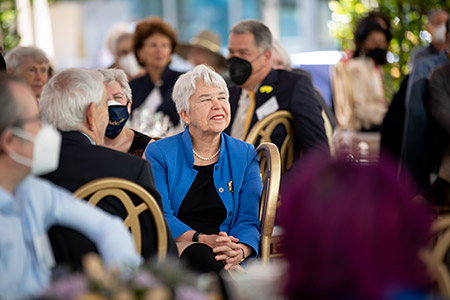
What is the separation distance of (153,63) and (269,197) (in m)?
3.08

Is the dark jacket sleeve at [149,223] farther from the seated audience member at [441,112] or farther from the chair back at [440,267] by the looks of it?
the seated audience member at [441,112]

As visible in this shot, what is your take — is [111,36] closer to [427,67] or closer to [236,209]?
[427,67]

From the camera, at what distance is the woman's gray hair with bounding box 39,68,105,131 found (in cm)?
192

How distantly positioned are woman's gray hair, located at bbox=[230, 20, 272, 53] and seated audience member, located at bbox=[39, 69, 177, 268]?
1840mm

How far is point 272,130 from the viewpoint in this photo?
11.2 feet

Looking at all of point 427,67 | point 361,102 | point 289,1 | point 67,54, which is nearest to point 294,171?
point 427,67

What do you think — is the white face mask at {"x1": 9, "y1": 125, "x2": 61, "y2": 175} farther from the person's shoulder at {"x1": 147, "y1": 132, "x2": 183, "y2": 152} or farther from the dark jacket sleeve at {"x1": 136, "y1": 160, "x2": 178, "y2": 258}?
the person's shoulder at {"x1": 147, "y1": 132, "x2": 183, "y2": 152}

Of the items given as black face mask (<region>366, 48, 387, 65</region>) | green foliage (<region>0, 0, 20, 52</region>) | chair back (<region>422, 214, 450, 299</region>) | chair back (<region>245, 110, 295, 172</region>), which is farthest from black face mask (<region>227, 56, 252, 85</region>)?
black face mask (<region>366, 48, 387, 65</region>)

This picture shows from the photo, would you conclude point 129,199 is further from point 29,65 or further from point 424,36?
point 424,36

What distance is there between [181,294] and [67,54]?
11.3m

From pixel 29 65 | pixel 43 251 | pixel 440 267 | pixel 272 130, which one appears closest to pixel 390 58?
pixel 272 130

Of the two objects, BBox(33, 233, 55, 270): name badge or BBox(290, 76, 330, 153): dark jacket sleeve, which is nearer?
BBox(33, 233, 55, 270): name badge


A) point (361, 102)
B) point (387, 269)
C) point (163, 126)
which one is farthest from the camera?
point (361, 102)

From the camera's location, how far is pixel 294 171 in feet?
11.1
